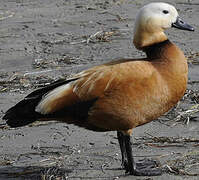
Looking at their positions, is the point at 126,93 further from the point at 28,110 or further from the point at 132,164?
the point at 28,110

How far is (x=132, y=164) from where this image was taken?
4.97 metres

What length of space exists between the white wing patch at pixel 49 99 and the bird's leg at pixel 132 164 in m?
0.61

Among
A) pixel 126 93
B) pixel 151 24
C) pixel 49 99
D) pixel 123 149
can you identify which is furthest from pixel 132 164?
pixel 151 24

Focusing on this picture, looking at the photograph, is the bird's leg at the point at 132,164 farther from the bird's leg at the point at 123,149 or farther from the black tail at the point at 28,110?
the black tail at the point at 28,110

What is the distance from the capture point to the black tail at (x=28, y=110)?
486 centimetres

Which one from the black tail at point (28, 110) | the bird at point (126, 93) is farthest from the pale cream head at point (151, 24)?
the black tail at point (28, 110)

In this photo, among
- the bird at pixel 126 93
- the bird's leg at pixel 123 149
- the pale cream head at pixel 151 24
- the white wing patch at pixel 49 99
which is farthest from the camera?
the bird's leg at pixel 123 149

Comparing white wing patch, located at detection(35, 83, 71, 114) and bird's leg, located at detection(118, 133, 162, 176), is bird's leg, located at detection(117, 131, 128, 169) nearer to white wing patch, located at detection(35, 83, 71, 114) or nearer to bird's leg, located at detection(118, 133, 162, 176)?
bird's leg, located at detection(118, 133, 162, 176)

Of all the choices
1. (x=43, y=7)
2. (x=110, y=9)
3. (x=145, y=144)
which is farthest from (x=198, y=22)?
(x=145, y=144)

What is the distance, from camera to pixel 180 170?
487 centimetres

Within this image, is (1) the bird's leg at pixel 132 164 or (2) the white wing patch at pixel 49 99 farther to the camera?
(1) the bird's leg at pixel 132 164

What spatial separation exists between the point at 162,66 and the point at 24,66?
3529 mm

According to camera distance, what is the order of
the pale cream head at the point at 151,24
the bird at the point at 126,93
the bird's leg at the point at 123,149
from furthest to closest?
the bird's leg at the point at 123,149 → the pale cream head at the point at 151,24 → the bird at the point at 126,93

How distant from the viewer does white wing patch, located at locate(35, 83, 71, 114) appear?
4.78 metres
